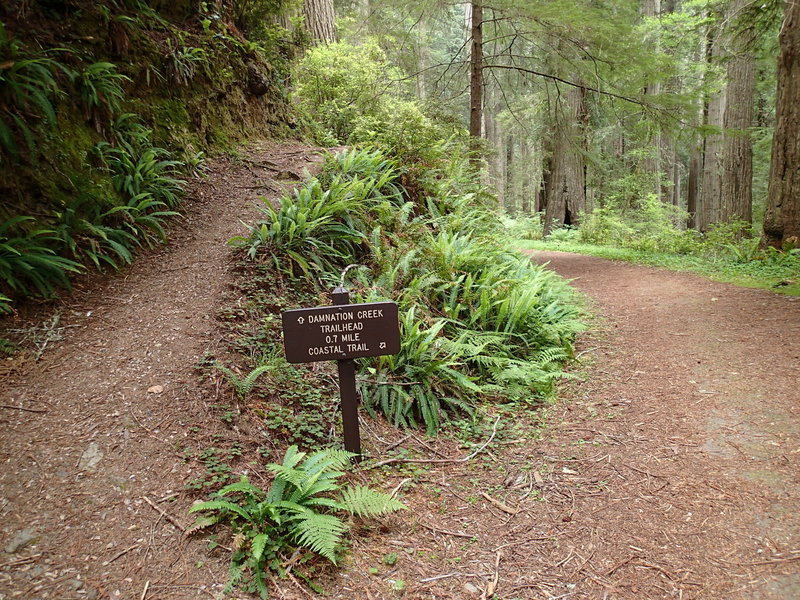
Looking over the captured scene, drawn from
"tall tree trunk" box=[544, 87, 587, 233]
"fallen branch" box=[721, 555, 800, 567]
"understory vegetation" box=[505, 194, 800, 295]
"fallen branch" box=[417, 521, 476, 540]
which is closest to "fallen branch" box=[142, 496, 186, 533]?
"fallen branch" box=[417, 521, 476, 540]

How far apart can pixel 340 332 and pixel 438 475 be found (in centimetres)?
134

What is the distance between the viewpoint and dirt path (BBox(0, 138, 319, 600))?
2229 millimetres

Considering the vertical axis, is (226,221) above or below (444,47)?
below

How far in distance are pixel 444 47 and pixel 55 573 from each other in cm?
3574

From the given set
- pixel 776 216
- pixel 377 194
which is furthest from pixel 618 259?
pixel 377 194

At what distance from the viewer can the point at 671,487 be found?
3.06 metres

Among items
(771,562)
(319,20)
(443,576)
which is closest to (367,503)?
(443,576)

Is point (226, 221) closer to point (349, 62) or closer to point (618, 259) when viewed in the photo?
point (349, 62)

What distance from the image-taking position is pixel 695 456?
333 centimetres

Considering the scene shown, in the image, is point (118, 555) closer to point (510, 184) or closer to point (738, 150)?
point (738, 150)

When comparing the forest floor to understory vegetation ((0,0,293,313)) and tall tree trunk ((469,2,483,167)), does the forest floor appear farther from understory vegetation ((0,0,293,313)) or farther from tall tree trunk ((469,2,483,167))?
tall tree trunk ((469,2,483,167))

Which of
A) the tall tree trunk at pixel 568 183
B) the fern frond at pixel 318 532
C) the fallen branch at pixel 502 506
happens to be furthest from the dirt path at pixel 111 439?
the tall tree trunk at pixel 568 183

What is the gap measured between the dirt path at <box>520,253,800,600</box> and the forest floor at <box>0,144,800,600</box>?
0.6 inches

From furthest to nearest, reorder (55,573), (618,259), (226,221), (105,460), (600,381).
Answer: (618,259), (226,221), (600,381), (105,460), (55,573)
